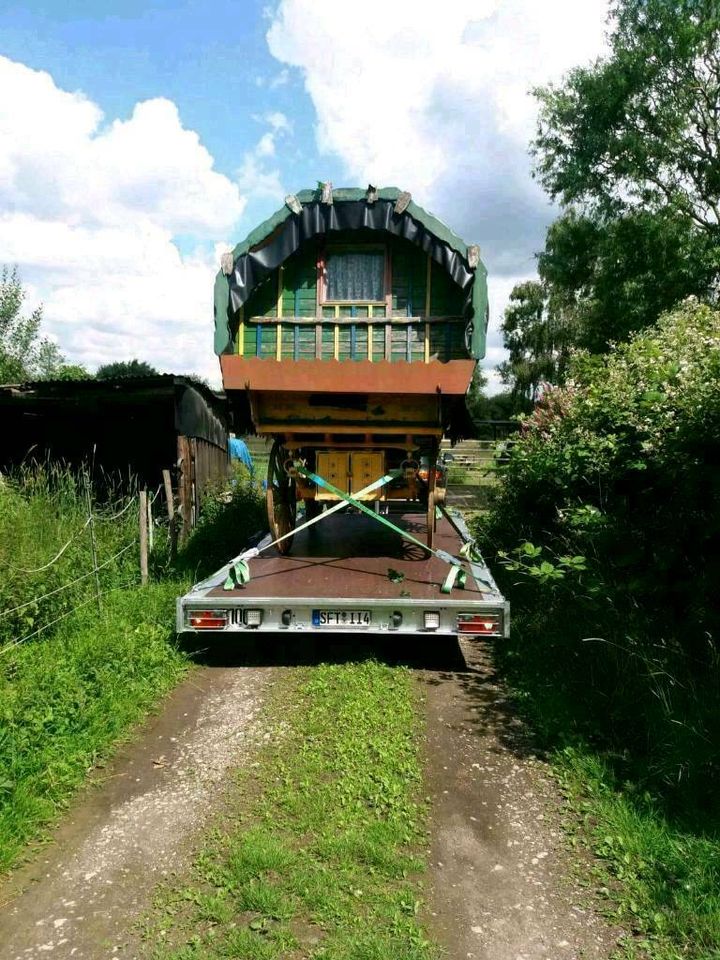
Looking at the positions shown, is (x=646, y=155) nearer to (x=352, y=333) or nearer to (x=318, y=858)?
(x=352, y=333)

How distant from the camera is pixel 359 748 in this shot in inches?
150

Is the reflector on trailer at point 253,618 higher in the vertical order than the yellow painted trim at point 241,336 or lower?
lower

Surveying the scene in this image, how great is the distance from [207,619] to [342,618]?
1.06m

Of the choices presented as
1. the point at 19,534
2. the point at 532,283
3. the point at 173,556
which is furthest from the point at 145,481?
the point at 532,283

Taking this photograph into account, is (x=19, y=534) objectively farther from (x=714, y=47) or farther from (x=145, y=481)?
(x=714, y=47)

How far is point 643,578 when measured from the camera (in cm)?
479

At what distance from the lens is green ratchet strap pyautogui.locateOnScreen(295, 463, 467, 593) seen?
5190 mm

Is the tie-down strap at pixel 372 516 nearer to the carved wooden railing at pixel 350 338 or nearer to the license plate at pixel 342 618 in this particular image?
the license plate at pixel 342 618

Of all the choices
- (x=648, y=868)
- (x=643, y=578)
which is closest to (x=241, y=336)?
(x=643, y=578)

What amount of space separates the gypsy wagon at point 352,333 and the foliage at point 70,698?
213cm

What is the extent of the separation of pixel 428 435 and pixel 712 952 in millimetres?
4769

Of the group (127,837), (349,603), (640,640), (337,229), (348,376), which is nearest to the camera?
(127,837)

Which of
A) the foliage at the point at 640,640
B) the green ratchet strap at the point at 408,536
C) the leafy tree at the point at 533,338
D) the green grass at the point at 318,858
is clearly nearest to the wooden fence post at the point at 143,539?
the green ratchet strap at the point at 408,536

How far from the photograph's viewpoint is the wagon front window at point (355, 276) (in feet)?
21.0
